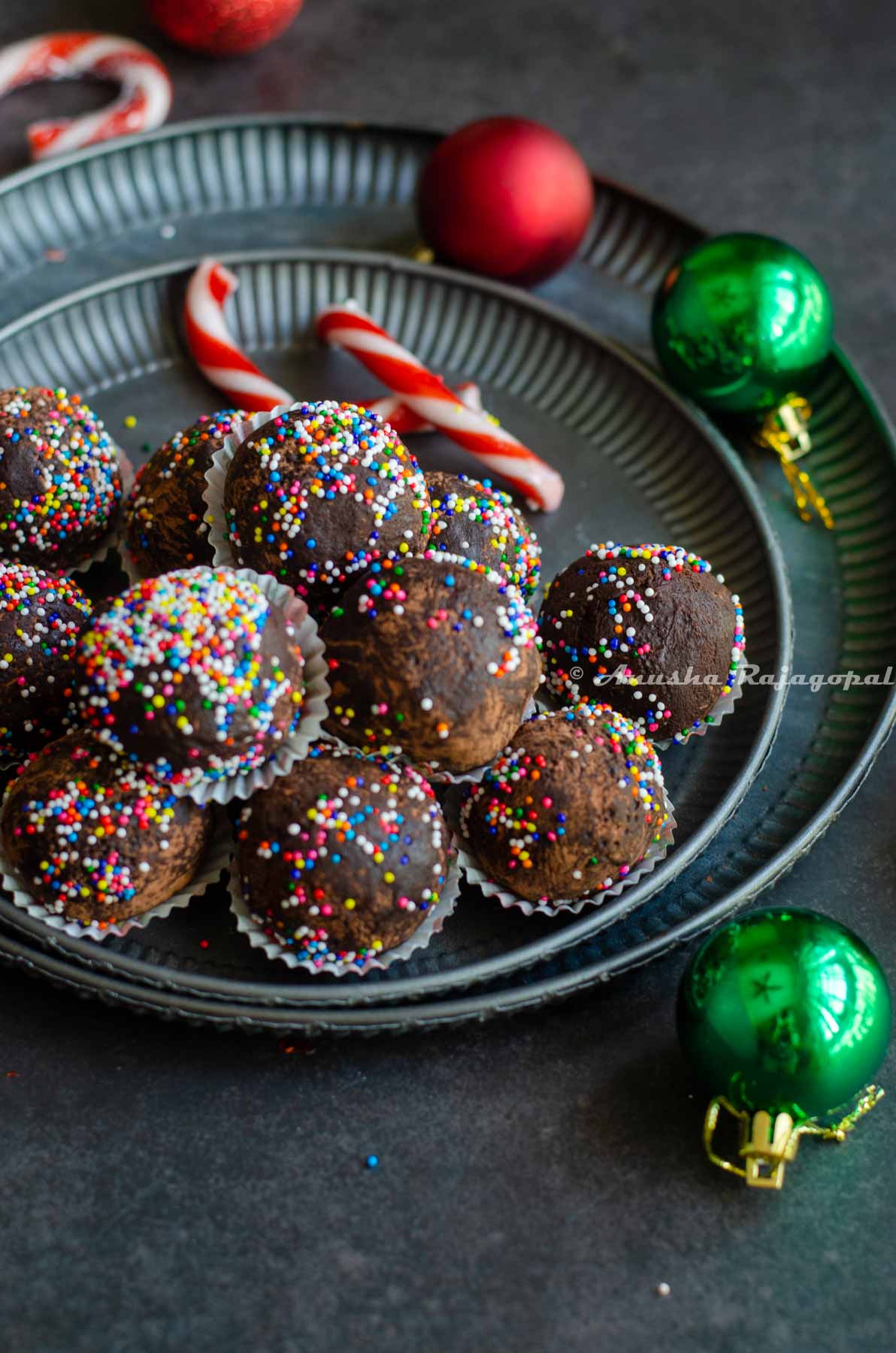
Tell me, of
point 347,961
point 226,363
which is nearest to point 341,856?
point 347,961

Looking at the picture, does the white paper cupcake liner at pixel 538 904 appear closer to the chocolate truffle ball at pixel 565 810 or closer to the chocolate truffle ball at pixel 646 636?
the chocolate truffle ball at pixel 565 810

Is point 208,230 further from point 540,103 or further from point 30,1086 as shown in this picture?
point 30,1086

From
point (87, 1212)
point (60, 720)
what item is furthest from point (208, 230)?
point (87, 1212)

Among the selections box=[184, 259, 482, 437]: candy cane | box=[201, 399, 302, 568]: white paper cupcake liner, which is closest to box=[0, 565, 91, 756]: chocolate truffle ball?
box=[201, 399, 302, 568]: white paper cupcake liner

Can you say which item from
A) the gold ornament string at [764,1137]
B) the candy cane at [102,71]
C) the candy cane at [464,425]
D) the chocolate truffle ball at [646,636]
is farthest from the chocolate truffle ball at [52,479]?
the gold ornament string at [764,1137]

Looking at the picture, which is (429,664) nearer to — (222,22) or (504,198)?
(504,198)

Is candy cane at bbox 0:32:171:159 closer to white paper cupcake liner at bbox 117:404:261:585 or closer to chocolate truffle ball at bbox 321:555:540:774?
white paper cupcake liner at bbox 117:404:261:585
